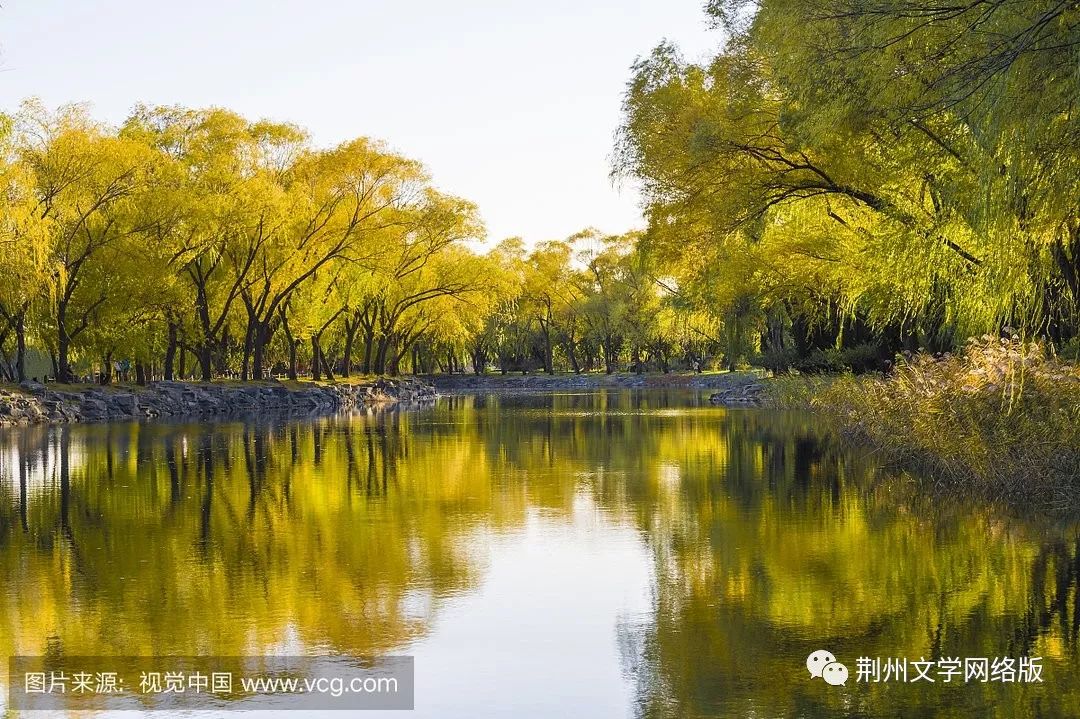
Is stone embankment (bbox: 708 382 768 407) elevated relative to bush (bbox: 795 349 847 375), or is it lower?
lower

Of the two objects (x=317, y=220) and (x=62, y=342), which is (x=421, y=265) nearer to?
(x=317, y=220)

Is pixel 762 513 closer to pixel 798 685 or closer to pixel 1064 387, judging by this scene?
pixel 1064 387

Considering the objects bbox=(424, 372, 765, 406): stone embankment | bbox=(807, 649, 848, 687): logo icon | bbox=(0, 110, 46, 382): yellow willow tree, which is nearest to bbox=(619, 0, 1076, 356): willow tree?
bbox=(807, 649, 848, 687): logo icon

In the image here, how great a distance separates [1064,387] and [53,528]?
437 inches

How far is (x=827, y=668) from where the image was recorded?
24.6 feet

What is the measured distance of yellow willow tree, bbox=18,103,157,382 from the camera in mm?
45156

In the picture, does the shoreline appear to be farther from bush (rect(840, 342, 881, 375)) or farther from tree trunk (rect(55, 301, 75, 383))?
bush (rect(840, 342, 881, 375))

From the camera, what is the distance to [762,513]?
1485cm

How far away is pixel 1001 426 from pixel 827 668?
324 inches

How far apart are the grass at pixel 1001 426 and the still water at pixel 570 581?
653mm

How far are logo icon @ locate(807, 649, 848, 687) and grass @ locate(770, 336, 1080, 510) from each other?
23.6 feet

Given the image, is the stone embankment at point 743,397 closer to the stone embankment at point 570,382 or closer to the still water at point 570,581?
the stone embankment at point 570,382

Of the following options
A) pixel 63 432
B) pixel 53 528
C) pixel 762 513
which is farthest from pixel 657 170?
pixel 63 432

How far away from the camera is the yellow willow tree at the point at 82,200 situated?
45.2 meters
